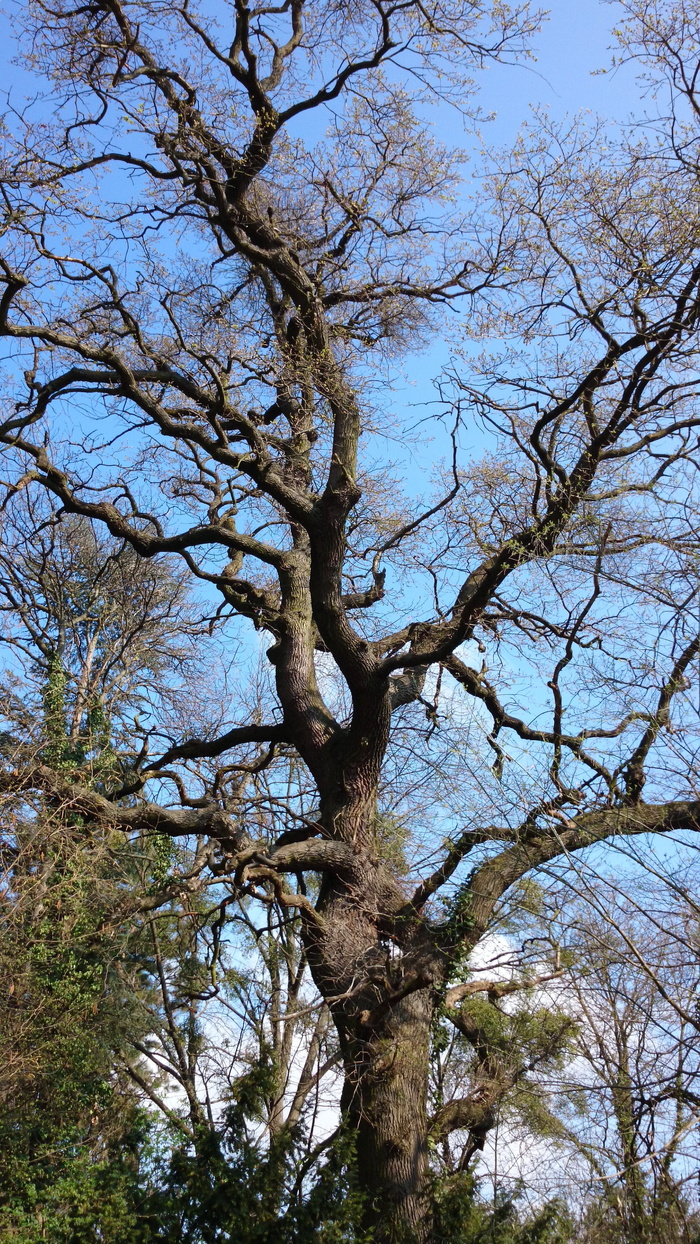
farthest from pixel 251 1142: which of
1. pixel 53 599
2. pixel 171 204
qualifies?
pixel 53 599

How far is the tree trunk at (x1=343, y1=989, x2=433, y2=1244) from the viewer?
636 cm

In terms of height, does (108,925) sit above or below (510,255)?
below

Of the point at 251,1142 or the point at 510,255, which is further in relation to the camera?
the point at 510,255

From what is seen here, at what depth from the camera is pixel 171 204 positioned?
340 inches

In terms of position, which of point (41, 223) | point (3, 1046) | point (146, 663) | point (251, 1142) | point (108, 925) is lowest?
point (251, 1142)

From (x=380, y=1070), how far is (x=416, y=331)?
6.45 m

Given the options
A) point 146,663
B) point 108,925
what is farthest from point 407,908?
point 146,663

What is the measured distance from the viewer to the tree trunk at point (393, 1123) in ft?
20.9

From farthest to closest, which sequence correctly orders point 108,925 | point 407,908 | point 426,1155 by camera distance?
point 108,925, point 407,908, point 426,1155

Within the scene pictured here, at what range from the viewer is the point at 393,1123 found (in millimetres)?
6605

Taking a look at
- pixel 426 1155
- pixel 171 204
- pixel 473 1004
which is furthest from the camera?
pixel 473 1004

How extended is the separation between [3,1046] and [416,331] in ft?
24.9

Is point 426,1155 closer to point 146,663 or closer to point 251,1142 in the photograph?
point 251,1142

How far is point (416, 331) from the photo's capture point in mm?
9500
